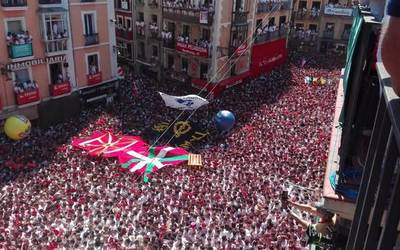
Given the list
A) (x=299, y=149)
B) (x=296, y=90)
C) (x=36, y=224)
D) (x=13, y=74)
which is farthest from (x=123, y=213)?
(x=296, y=90)

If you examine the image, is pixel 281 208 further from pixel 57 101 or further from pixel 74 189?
pixel 57 101

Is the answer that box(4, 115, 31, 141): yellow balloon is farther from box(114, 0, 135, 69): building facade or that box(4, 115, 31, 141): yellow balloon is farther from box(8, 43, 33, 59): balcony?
box(114, 0, 135, 69): building facade

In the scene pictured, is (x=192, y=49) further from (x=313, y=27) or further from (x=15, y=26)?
(x=313, y=27)

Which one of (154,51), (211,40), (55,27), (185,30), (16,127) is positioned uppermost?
(55,27)

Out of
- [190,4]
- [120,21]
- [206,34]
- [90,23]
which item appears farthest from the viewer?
[120,21]

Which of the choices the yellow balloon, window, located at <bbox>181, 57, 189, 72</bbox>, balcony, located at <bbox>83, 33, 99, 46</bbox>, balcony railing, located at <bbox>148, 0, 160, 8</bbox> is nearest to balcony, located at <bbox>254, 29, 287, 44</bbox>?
window, located at <bbox>181, 57, 189, 72</bbox>

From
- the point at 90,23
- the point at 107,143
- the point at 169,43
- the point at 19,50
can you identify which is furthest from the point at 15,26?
the point at 169,43

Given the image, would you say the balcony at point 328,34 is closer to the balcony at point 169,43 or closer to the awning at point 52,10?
the balcony at point 169,43

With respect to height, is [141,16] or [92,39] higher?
[141,16]
